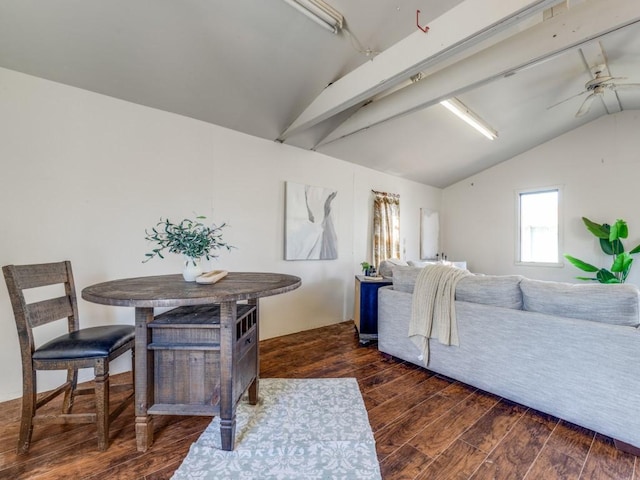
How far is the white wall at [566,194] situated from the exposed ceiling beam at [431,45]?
4.17m

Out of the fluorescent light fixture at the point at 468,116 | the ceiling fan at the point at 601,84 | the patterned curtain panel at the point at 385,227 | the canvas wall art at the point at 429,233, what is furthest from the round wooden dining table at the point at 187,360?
the canvas wall art at the point at 429,233

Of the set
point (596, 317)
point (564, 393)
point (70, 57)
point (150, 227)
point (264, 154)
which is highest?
point (70, 57)

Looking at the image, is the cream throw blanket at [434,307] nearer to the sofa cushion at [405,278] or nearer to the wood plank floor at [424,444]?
the sofa cushion at [405,278]

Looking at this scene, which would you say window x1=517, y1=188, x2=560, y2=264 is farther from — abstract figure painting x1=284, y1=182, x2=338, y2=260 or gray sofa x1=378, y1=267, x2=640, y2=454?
gray sofa x1=378, y1=267, x2=640, y2=454

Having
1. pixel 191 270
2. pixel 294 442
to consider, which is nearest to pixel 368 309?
pixel 294 442

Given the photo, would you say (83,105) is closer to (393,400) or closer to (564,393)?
(393,400)

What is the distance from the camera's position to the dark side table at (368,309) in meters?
3.25

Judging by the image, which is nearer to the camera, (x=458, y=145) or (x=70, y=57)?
(x=70, y=57)

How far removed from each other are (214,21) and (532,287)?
2849mm

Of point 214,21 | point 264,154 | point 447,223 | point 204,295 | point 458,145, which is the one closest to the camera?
point 204,295

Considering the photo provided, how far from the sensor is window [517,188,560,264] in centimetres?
493

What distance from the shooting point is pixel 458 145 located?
14.7ft

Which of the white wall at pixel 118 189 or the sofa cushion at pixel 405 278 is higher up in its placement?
the white wall at pixel 118 189

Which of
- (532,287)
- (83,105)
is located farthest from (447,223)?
(83,105)
